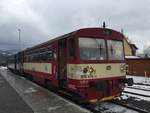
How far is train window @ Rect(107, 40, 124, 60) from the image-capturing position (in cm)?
1118

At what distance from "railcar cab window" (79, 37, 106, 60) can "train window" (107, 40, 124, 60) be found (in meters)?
0.34

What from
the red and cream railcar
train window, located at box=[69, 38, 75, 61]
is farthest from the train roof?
train window, located at box=[69, 38, 75, 61]

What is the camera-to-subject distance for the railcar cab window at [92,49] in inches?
409

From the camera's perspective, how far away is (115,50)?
11477 millimetres

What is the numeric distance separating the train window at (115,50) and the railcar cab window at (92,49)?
1.12 feet

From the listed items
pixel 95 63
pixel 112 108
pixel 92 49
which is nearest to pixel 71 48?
pixel 92 49

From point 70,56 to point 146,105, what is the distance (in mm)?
3530

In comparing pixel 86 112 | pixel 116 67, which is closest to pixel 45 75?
pixel 116 67

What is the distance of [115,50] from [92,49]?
1337 millimetres

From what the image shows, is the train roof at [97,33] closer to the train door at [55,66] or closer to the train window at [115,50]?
the train window at [115,50]

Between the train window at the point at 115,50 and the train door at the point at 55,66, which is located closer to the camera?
the train window at the point at 115,50

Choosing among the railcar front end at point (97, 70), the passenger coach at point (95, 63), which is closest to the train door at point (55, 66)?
the passenger coach at point (95, 63)

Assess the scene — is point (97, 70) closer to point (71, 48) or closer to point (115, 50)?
point (71, 48)

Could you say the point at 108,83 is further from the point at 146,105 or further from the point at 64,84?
the point at 64,84
